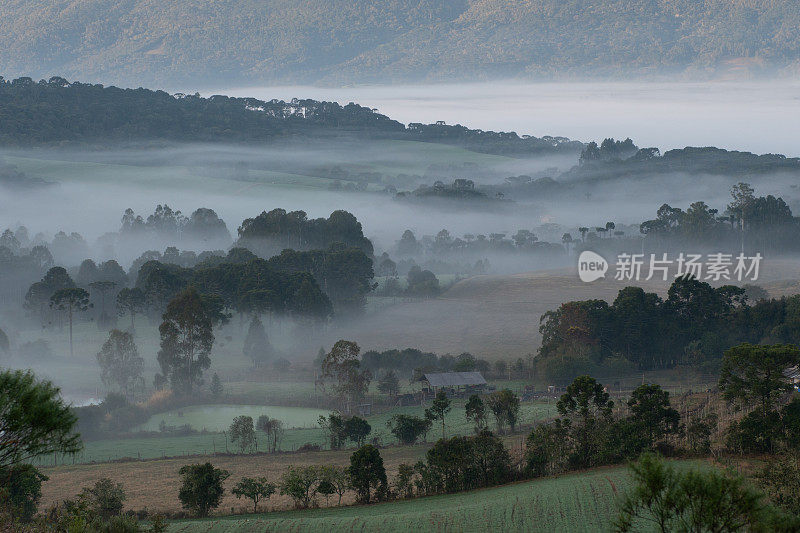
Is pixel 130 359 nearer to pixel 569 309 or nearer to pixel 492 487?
pixel 569 309

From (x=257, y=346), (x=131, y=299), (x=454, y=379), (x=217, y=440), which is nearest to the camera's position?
(x=217, y=440)

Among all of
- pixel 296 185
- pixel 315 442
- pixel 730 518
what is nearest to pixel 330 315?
pixel 315 442

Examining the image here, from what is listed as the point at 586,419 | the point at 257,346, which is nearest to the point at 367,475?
the point at 586,419

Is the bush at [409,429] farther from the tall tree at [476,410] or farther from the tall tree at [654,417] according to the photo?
the tall tree at [654,417]

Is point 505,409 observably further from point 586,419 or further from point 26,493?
point 26,493

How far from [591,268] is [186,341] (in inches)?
2129

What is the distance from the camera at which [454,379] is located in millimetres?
60469

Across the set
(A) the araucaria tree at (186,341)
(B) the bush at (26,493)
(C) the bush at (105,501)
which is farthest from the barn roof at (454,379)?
(B) the bush at (26,493)

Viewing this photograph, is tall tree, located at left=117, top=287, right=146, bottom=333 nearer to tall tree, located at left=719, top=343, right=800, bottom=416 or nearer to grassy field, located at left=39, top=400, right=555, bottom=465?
grassy field, located at left=39, top=400, right=555, bottom=465

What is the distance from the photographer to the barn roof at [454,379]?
60031 mm

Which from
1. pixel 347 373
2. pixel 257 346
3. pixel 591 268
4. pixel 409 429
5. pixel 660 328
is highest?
pixel 591 268

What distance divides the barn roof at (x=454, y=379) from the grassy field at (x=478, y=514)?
24369mm

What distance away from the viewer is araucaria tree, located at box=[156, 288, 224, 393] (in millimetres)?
68375

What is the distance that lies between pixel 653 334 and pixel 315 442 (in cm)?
2997
